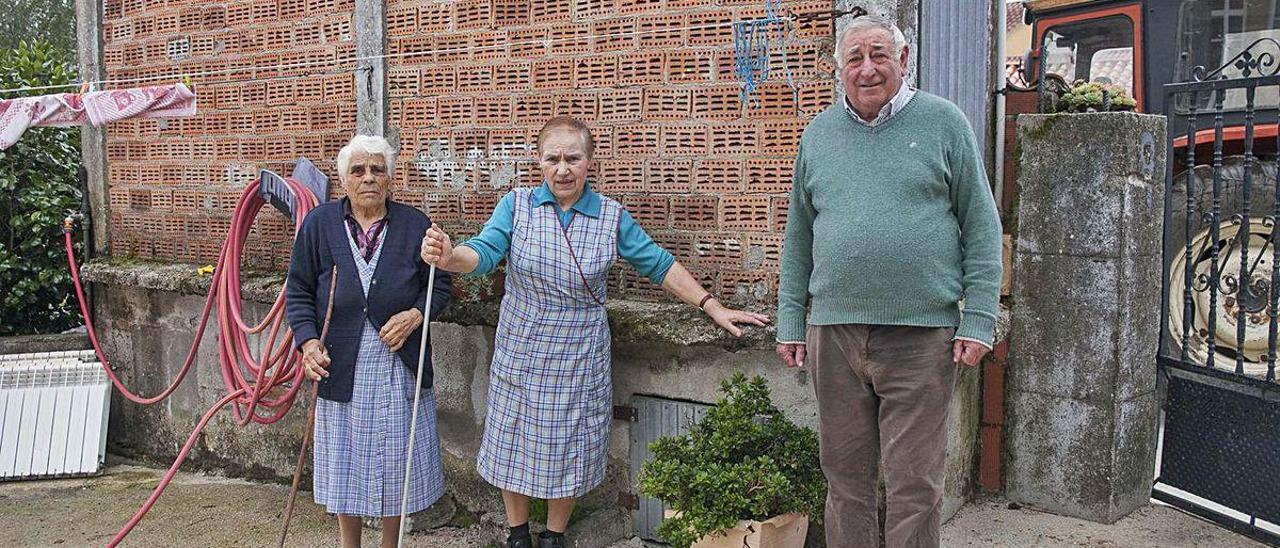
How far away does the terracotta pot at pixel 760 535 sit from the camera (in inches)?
147

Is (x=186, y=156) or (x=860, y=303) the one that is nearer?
(x=860, y=303)

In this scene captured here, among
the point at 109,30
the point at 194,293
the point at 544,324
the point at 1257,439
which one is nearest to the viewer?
the point at 544,324

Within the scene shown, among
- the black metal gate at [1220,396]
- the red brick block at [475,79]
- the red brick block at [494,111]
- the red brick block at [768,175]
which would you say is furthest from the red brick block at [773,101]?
the black metal gate at [1220,396]

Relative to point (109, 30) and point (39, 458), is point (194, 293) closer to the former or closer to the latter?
point (39, 458)

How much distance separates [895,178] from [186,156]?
4.56 metres

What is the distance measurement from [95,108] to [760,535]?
4.41m

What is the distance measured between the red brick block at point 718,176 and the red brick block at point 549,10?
91 cm

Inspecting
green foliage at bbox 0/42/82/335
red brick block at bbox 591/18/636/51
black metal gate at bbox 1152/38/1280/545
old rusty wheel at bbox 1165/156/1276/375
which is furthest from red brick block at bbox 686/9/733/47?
green foliage at bbox 0/42/82/335

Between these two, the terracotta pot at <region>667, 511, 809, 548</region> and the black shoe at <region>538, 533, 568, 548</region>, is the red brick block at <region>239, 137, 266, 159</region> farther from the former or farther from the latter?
the terracotta pot at <region>667, 511, 809, 548</region>

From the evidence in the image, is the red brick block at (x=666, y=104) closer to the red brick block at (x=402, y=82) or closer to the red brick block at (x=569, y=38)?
the red brick block at (x=569, y=38)

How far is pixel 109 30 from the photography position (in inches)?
257

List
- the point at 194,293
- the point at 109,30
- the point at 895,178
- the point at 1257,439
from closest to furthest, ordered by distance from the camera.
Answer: the point at 895,178, the point at 1257,439, the point at 194,293, the point at 109,30

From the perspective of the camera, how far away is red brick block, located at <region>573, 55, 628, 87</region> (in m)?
4.52

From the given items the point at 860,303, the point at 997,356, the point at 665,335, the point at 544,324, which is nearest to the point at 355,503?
the point at 544,324
